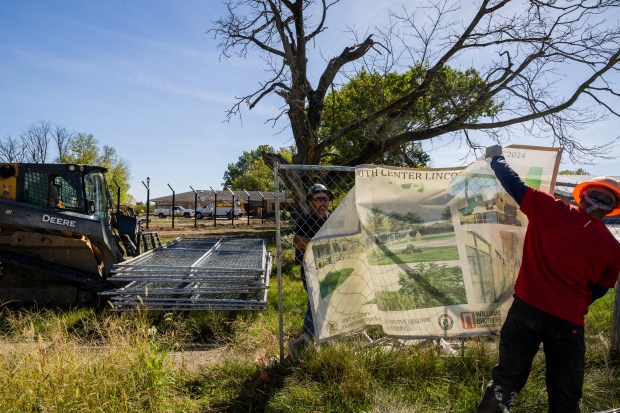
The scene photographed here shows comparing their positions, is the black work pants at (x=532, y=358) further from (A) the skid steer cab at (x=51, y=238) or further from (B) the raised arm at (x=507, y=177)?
(A) the skid steer cab at (x=51, y=238)

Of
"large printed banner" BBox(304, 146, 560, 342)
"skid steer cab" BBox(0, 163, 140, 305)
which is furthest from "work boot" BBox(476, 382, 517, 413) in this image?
"skid steer cab" BBox(0, 163, 140, 305)

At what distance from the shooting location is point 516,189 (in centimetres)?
287

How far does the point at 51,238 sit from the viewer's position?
7113mm

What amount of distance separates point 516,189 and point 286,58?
12457 mm

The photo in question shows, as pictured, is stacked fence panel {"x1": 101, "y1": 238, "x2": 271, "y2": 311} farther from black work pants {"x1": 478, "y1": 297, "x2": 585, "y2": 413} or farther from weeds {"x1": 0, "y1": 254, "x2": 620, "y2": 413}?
black work pants {"x1": 478, "y1": 297, "x2": 585, "y2": 413}

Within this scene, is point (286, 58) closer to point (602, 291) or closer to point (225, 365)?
point (225, 365)

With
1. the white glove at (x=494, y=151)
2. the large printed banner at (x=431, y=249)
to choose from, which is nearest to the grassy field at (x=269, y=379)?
the large printed banner at (x=431, y=249)

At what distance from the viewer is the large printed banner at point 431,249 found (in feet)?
11.5

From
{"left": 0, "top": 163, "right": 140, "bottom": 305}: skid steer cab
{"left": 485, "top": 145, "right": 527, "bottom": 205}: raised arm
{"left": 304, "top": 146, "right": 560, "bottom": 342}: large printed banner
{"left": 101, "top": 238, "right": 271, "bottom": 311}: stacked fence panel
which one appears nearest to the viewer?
{"left": 485, "top": 145, "right": 527, "bottom": 205}: raised arm

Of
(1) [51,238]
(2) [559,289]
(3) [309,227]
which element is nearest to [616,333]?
(2) [559,289]

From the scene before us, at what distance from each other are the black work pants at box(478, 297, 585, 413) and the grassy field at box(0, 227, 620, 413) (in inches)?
22.8

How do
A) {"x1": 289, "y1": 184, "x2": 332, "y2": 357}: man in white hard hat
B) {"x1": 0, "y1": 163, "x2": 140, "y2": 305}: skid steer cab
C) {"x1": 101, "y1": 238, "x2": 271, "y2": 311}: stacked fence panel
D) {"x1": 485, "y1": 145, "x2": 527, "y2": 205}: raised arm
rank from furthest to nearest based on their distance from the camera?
{"x1": 0, "y1": 163, "x2": 140, "y2": 305}: skid steer cab → {"x1": 101, "y1": 238, "x2": 271, "y2": 311}: stacked fence panel → {"x1": 289, "y1": 184, "x2": 332, "y2": 357}: man in white hard hat → {"x1": 485, "y1": 145, "x2": 527, "y2": 205}: raised arm

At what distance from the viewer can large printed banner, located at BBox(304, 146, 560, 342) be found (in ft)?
11.5

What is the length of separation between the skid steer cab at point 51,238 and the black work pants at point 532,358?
20.8ft
